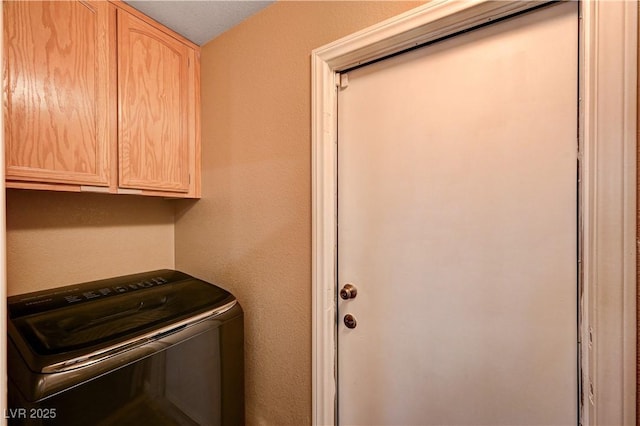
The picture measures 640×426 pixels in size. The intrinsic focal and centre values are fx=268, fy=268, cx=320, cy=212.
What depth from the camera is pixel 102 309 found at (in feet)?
3.31

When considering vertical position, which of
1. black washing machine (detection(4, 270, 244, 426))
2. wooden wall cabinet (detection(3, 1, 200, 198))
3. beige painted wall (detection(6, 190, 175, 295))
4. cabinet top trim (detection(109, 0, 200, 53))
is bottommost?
black washing machine (detection(4, 270, 244, 426))

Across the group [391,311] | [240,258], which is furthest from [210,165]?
[391,311]

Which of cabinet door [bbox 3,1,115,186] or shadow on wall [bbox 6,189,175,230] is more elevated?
cabinet door [bbox 3,1,115,186]

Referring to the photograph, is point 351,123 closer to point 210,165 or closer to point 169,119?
point 210,165

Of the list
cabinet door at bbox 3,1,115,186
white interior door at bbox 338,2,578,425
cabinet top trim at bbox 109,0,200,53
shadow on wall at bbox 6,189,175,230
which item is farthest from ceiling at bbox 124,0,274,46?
shadow on wall at bbox 6,189,175,230

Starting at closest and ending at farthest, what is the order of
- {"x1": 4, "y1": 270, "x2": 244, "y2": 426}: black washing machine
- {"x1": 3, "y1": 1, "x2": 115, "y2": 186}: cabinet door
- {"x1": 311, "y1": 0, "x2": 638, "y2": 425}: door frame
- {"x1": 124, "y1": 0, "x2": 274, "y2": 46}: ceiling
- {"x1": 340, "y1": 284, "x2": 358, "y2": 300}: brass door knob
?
{"x1": 311, "y1": 0, "x2": 638, "y2": 425}: door frame < {"x1": 4, "y1": 270, "x2": 244, "y2": 426}: black washing machine < {"x1": 3, "y1": 1, "x2": 115, "y2": 186}: cabinet door < {"x1": 340, "y1": 284, "x2": 358, "y2": 300}: brass door knob < {"x1": 124, "y1": 0, "x2": 274, "y2": 46}: ceiling

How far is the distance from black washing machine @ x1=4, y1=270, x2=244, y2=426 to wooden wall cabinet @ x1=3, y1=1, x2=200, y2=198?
0.47 m

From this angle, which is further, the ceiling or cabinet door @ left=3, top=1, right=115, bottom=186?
the ceiling

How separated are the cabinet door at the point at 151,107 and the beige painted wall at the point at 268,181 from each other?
125mm

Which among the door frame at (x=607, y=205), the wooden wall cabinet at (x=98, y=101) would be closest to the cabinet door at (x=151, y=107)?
the wooden wall cabinet at (x=98, y=101)

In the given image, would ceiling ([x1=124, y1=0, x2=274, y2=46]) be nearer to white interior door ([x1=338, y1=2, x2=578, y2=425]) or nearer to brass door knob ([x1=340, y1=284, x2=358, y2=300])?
white interior door ([x1=338, y1=2, x2=578, y2=425])

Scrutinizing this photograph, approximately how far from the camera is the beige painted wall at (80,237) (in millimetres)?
1166

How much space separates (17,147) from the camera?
0.94m

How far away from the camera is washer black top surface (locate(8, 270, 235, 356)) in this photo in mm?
817
